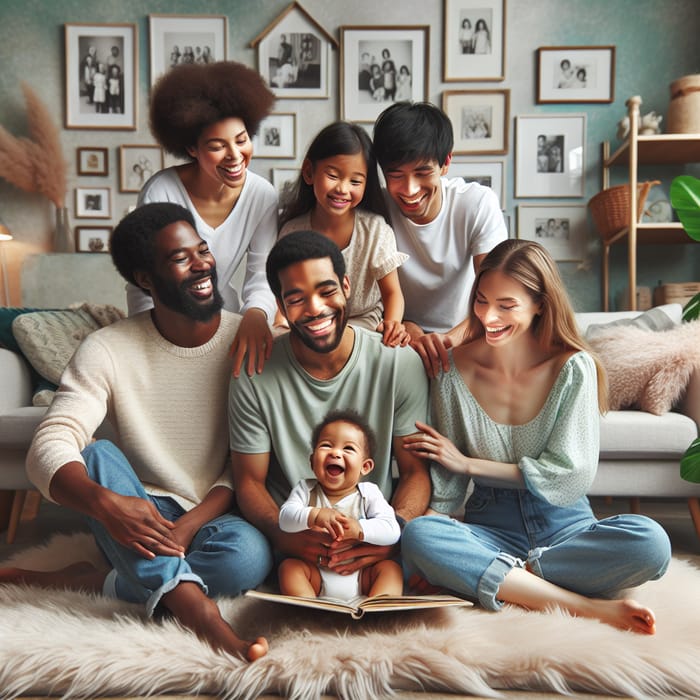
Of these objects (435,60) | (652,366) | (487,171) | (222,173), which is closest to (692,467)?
(652,366)

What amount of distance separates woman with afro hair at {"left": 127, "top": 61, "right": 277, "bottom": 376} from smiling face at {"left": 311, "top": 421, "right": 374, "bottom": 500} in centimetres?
32

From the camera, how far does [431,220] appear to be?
6.38ft

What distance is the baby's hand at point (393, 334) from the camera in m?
1.56

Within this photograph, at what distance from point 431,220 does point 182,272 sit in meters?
0.79

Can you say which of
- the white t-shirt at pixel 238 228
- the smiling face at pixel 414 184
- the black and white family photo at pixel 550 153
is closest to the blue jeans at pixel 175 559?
the white t-shirt at pixel 238 228

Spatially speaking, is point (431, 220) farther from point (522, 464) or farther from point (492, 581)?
point (492, 581)

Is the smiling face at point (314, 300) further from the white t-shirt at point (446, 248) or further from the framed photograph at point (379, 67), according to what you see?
the framed photograph at point (379, 67)

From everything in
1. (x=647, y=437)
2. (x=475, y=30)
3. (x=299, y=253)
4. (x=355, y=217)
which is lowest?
(x=647, y=437)

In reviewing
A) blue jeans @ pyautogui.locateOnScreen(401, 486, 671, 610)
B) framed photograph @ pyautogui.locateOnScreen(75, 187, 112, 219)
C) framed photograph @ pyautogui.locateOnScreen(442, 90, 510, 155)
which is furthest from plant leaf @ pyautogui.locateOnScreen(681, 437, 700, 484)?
framed photograph @ pyautogui.locateOnScreen(75, 187, 112, 219)

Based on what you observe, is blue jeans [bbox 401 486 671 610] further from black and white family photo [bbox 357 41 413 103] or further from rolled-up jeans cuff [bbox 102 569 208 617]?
black and white family photo [bbox 357 41 413 103]

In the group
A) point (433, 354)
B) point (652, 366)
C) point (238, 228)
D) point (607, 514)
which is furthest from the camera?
point (607, 514)

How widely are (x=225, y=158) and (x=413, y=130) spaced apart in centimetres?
49

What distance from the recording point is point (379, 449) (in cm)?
150

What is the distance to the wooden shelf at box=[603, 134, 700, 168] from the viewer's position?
315 centimetres
